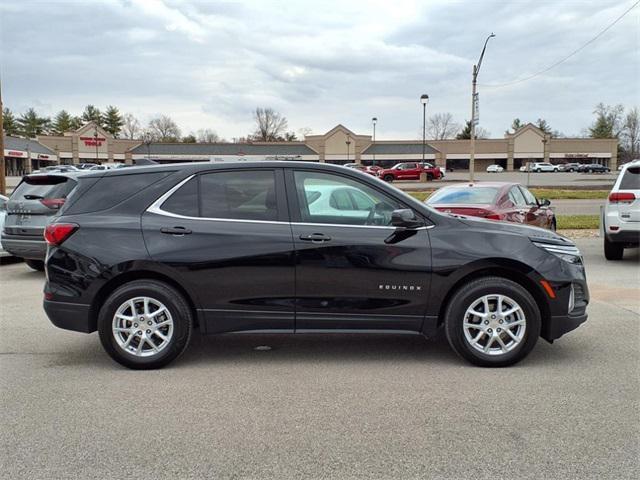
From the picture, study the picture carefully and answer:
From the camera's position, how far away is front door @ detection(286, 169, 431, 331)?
4.51 metres

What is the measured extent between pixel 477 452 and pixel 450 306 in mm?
1545

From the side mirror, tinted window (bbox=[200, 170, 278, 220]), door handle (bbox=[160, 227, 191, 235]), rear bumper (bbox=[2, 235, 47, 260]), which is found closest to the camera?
the side mirror

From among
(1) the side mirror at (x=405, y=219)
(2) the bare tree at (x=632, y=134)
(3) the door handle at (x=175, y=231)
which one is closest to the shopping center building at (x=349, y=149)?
(2) the bare tree at (x=632, y=134)

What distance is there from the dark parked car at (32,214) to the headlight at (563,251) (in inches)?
289

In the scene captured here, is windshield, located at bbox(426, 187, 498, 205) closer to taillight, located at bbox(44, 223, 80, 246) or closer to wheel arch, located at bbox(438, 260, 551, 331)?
wheel arch, located at bbox(438, 260, 551, 331)

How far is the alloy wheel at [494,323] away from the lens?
4504 mm

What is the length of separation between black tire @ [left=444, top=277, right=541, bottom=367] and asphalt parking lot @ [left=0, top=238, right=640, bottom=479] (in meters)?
0.12

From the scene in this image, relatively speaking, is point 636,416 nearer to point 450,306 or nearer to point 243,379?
point 450,306

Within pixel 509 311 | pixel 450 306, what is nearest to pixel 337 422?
pixel 450 306

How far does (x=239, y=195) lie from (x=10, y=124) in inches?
4413

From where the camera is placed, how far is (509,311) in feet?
14.7

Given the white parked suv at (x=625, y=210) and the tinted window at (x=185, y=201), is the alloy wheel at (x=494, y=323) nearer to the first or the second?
the tinted window at (x=185, y=201)

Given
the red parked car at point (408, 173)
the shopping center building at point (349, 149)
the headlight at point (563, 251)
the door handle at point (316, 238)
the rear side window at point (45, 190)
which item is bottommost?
the headlight at point (563, 251)

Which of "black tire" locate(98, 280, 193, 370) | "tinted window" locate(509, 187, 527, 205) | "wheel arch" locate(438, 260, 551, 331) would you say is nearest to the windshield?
"tinted window" locate(509, 187, 527, 205)
